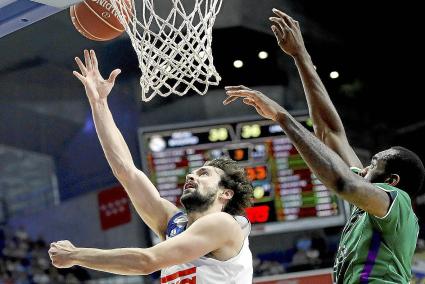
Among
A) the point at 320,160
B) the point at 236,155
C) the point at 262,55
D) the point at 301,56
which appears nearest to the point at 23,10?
the point at 301,56

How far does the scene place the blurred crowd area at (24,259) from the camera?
9188mm

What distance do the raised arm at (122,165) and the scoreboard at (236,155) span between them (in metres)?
4.55

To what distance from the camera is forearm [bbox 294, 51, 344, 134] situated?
137 inches

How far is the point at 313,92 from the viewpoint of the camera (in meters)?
3.47

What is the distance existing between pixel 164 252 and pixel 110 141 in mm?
874

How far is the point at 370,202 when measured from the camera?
Answer: 2.78 metres

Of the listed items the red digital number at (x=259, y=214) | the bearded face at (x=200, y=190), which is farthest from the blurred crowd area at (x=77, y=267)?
the bearded face at (x=200, y=190)

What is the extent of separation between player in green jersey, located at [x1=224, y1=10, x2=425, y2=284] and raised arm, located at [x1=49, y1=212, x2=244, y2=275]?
48 cm

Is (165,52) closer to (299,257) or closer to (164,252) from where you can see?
(164,252)

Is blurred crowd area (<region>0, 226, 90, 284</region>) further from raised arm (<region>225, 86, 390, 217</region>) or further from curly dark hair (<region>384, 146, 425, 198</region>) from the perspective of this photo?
raised arm (<region>225, 86, 390, 217</region>)

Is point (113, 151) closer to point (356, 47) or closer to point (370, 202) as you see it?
point (370, 202)

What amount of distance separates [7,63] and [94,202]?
1.87 metres

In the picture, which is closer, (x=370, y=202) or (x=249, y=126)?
(x=370, y=202)

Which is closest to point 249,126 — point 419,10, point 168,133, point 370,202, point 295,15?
point 168,133
